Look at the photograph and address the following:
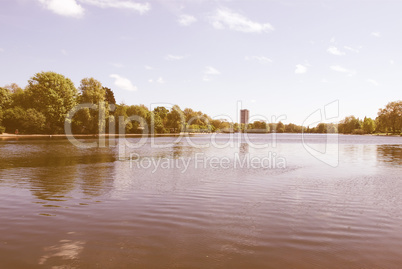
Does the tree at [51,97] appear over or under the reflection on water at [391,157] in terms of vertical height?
over

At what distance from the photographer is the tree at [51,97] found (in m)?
95.3

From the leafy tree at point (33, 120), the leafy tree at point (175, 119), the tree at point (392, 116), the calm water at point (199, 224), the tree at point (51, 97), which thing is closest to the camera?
the calm water at point (199, 224)

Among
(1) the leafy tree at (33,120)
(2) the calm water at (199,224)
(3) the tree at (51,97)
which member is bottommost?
(2) the calm water at (199,224)

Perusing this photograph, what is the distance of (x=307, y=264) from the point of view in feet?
22.7

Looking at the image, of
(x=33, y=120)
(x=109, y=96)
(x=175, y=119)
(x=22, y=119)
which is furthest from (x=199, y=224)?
(x=175, y=119)

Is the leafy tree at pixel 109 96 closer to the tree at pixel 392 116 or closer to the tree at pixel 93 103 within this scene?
the tree at pixel 93 103

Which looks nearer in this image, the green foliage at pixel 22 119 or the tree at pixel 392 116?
the green foliage at pixel 22 119

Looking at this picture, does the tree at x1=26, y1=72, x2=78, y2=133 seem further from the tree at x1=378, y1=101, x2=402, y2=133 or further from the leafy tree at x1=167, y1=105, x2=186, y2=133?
the tree at x1=378, y1=101, x2=402, y2=133

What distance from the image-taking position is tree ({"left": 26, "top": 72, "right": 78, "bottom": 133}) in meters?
95.3

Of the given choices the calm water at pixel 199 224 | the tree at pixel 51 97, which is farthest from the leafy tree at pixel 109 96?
the calm water at pixel 199 224

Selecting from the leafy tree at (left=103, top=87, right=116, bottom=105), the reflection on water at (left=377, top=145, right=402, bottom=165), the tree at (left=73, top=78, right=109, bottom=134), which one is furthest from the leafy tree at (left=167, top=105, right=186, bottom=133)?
the reflection on water at (left=377, top=145, right=402, bottom=165)

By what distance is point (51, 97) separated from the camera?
310 ft

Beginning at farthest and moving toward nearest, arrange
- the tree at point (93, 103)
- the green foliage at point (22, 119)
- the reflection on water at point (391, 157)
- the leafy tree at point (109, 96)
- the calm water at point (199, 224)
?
the leafy tree at point (109, 96)
the tree at point (93, 103)
the green foliage at point (22, 119)
the reflection on water at point (391, 157)
the calm water at point (199, 224)

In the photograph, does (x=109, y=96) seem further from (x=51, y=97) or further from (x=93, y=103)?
(x=51, y=97)
